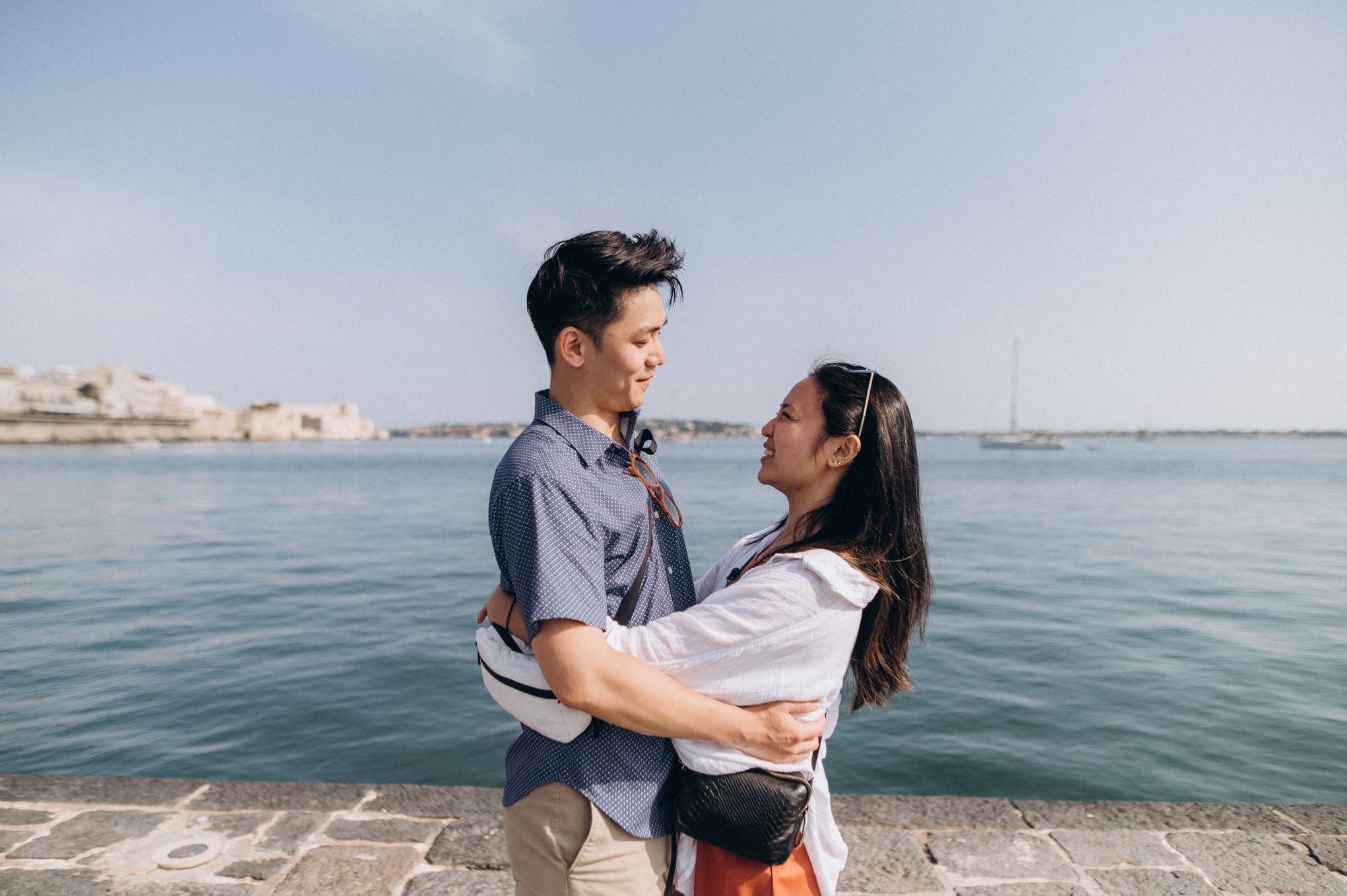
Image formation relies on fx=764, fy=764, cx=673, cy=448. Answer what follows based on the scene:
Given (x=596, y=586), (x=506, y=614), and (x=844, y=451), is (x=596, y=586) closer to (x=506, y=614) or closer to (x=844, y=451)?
(x=506, y=614)

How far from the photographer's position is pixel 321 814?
351 cm

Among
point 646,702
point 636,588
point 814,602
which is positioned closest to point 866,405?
point 814,602

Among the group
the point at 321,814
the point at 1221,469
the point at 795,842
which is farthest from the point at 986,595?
the point at 1221,469

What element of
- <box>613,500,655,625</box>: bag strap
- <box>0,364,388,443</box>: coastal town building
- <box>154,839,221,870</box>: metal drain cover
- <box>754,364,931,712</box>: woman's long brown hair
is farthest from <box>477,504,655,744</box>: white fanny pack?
<box>0,364,388,443</box>: coastal town building

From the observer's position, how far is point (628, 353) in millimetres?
1607

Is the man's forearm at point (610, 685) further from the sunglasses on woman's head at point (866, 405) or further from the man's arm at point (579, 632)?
the sunglasses on woman's head at point (866, 405)

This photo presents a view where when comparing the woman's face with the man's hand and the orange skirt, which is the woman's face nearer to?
the man's hand

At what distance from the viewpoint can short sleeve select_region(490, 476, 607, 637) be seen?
54.0 inches

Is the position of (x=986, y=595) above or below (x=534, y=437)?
below

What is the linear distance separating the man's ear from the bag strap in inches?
13.3

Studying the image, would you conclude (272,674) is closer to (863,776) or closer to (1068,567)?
(863,776)

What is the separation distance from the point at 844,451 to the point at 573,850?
103cm

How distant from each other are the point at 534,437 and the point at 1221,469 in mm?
78125

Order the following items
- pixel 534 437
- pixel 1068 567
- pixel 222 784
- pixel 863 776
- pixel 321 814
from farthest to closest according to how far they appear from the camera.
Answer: pixel 1068 567 → pixel 863 776 → pixel 222 784 → pixel 321 814 → pixel 534 437
